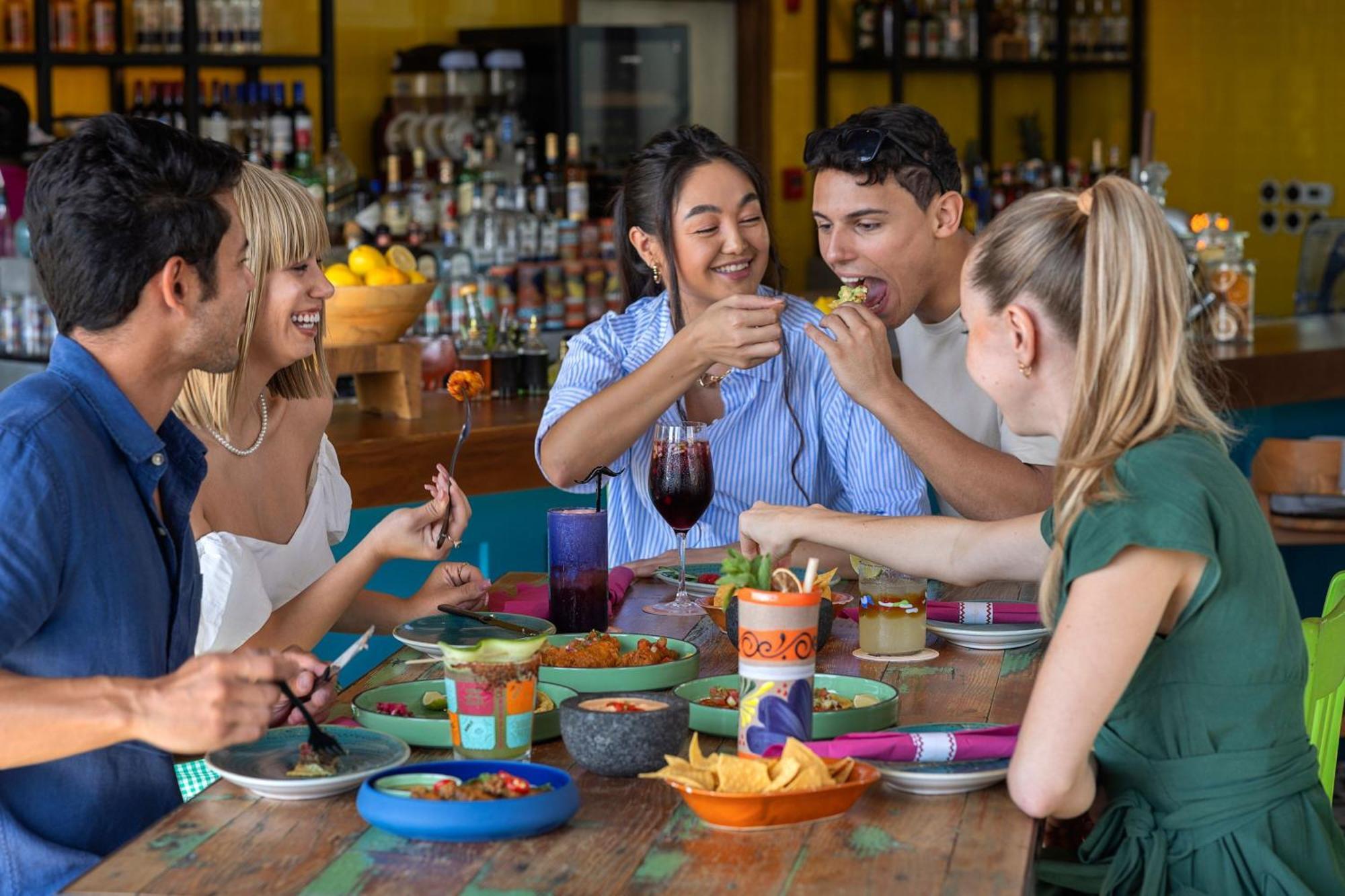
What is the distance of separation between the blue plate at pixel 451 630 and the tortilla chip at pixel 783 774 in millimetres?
561

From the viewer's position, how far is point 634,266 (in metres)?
3.00

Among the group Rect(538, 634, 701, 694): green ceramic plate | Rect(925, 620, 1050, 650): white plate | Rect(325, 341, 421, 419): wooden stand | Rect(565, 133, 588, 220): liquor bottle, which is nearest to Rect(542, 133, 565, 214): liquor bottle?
Rect(565, 133, 588, 220): liquor bottle

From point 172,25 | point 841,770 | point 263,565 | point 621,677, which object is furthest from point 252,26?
point 841,770

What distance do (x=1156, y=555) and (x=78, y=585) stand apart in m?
1.00

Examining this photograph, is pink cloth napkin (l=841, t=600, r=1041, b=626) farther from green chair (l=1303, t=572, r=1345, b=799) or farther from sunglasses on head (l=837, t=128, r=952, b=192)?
sunglasses on head (l=837, t=128, r=952, b=192)

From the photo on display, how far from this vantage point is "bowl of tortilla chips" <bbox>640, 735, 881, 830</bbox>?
1.41 m

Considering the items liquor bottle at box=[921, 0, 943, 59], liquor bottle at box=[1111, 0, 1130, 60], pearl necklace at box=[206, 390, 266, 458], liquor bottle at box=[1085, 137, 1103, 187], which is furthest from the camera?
liquor bottle at box=[1111, 0, 1130, 60]

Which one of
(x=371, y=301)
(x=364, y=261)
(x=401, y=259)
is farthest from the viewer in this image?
(x=401, y=259)

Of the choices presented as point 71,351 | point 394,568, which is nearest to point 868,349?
point 71,351

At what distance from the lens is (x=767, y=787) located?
143 cm

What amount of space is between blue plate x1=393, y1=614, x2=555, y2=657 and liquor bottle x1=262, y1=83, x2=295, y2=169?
3786mm

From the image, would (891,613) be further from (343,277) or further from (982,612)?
(343,277)

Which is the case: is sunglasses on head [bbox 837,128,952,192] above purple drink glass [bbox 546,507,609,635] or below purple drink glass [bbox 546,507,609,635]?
above

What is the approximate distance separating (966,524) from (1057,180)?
6.20m
